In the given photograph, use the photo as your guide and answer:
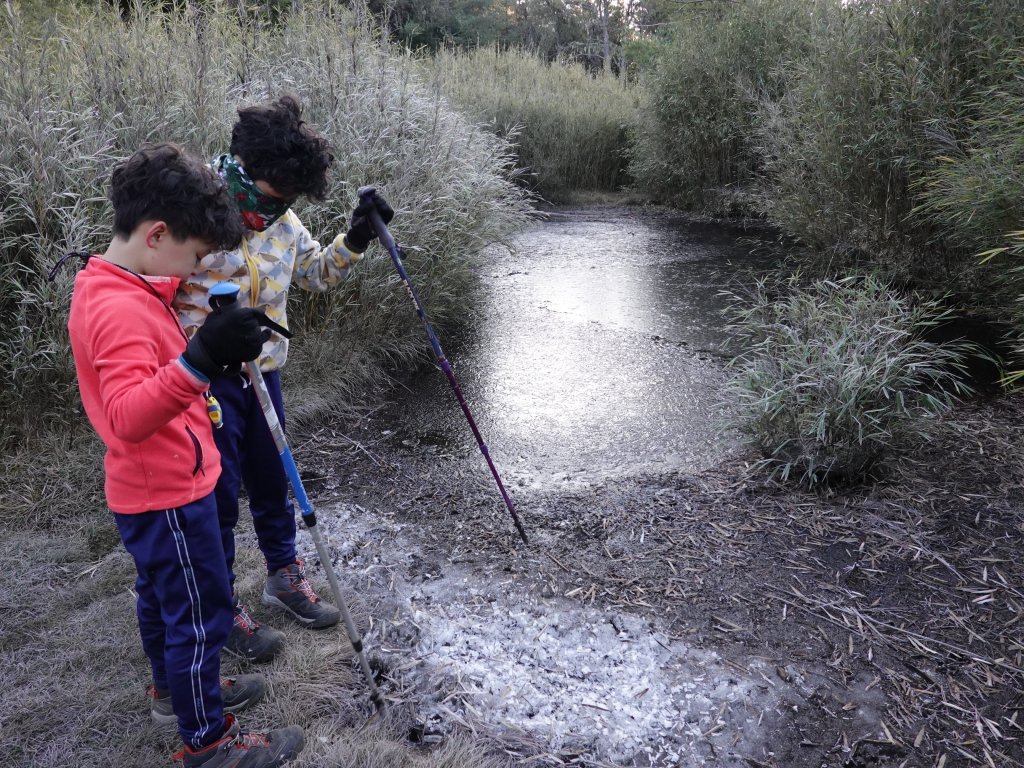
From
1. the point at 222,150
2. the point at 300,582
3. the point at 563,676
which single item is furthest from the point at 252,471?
the point at 222,150

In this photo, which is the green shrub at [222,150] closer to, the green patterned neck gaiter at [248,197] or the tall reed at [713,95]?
the green patterned neck gaiter at [248,197]

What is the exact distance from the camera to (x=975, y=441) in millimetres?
3652

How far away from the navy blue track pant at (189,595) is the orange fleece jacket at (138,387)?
55mm

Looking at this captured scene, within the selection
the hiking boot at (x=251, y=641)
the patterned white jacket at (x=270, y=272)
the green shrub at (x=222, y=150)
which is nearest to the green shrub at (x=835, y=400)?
the patterned white jacket at (x=270, y=272)

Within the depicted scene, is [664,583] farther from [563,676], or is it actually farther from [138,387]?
[138,387]

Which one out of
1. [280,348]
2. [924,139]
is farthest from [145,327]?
[924,139]

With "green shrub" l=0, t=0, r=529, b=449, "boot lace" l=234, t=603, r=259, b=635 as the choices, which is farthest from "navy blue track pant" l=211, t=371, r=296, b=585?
"green shrub" l=0, t=0, r=529, b=449

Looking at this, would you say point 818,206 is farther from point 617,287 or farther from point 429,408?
point 429,408

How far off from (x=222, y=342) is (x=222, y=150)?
3268 millimetres

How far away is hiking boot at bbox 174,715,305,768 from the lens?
1.81m

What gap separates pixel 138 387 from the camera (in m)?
1.54

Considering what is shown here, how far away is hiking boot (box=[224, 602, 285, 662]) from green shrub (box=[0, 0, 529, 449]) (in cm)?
174

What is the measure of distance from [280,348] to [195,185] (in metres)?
0.76

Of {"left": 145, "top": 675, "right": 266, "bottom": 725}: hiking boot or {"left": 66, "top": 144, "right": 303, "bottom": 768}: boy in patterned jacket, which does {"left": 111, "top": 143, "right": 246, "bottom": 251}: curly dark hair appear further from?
{"left": 145, "top": 675, "right": 266, "bottom": 725}: hiking boot
